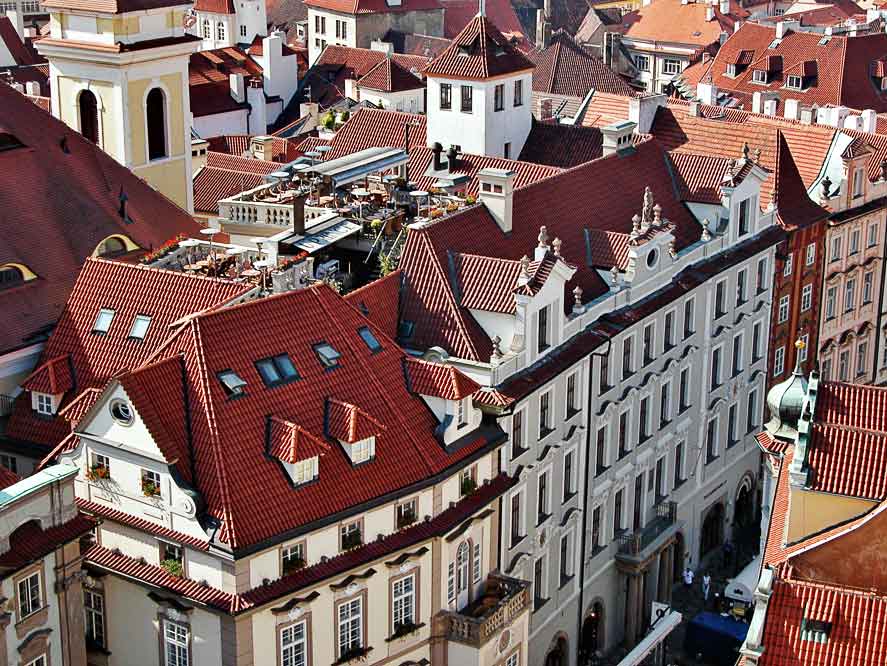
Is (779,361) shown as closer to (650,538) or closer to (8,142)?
(650,538)

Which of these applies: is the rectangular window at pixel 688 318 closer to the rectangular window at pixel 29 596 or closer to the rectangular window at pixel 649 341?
the rectangular window at pixel 649 341

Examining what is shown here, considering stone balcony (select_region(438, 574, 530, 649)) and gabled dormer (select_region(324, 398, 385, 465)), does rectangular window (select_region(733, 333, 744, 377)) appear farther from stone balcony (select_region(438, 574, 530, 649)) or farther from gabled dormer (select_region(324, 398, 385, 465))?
gabled dormer (select_region(324, 398, 385, 465))

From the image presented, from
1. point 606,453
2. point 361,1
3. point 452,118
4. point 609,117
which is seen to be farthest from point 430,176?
point 361,1

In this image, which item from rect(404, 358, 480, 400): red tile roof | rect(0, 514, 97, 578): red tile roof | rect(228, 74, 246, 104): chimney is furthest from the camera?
rect(228, 74, 246, 104): chimney

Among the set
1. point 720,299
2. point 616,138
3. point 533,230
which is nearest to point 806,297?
point 720,299

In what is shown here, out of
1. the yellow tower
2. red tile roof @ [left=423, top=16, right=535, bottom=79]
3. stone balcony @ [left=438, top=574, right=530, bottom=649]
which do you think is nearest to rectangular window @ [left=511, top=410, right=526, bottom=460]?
stone balcony @ [left=438, top=574, right=530, bottom=649]

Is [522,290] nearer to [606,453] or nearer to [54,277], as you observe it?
[606,453]
